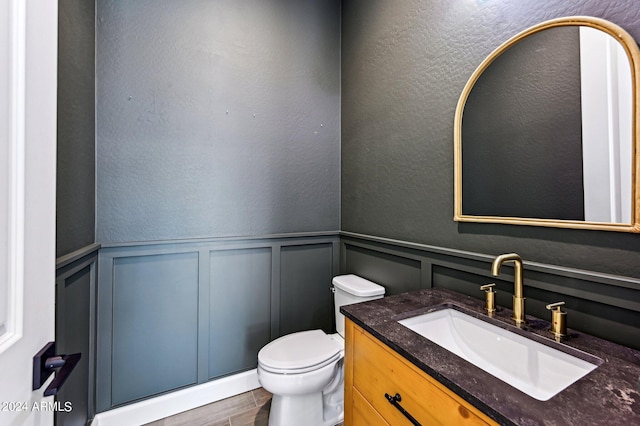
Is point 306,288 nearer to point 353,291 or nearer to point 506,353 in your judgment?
point 353,291

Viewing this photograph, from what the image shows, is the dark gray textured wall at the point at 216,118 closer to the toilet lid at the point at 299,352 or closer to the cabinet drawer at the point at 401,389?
the toilet lid at the point at 299,352

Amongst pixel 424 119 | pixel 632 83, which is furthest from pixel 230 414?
pixel 632 83

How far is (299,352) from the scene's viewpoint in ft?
4.73

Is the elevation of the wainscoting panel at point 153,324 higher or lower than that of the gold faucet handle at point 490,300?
lower

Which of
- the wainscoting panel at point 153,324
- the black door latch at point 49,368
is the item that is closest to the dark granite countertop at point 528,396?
the black door latch at point 49,368

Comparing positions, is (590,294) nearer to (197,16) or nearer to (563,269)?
(563,269)

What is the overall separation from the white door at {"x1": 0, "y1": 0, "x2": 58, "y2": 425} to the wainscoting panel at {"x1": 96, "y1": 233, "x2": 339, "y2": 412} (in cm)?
107

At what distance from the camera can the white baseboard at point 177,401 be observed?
1501 millimetres

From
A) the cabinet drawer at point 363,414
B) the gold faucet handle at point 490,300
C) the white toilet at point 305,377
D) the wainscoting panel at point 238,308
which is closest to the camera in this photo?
the cabinet drawer at point 363,414

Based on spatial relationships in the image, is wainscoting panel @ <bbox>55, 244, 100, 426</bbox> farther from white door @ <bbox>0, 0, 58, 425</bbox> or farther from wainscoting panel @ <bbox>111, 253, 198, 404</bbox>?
white door @ <bbox>0, 0, 58, 425</bbox>

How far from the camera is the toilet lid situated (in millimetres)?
1347

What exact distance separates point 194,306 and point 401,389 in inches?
53.7

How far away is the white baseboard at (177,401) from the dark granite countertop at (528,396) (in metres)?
1.27

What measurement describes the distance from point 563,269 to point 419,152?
810 mm
